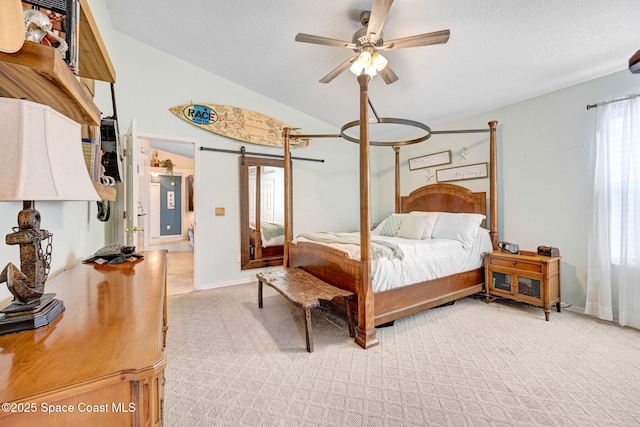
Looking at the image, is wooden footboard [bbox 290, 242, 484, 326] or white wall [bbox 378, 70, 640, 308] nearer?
wooden footboard [bbox 290, 242, 484, 326]

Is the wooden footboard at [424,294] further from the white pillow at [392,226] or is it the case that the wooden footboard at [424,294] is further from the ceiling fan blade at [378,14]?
the ceiling fan blade at [378,14]

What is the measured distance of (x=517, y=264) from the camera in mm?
3000

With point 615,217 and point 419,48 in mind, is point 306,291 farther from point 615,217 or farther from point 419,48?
point 615,217

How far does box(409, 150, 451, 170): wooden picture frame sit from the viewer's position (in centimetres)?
411

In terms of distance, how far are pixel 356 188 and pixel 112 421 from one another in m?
4.89

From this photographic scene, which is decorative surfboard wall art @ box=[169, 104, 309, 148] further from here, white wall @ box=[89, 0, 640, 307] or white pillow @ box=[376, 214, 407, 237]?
white pillow @ box=[376, 214, 407, 237]

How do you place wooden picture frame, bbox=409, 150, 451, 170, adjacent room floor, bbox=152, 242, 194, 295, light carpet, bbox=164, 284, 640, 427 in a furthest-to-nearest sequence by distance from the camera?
wooden picture frame, bbox=409, 150, 451, 170 < adjacent room floor, bbox=152, 242, 194, 295 < light carpet, bbox=164, 284, 640, 427

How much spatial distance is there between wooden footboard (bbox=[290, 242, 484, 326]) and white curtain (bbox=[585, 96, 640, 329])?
3.46 feet

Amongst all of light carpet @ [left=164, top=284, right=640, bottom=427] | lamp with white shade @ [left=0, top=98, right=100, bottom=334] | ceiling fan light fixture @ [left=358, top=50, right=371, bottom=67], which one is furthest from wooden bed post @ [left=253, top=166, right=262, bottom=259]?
lamp with white shade @ [left=0, top=98, right=100, bottom=334]

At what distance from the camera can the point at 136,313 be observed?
90 centimetres

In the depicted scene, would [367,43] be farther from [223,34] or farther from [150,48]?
[150,48]

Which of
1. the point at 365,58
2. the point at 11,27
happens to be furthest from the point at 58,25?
the point at 365,58

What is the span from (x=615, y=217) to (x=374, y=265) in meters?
2.44

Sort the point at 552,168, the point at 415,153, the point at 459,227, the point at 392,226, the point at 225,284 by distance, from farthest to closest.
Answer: the point at 415,153 → the point at 225,284 → the point at 392,226 → the point at 459,227 → the point at 552,168
